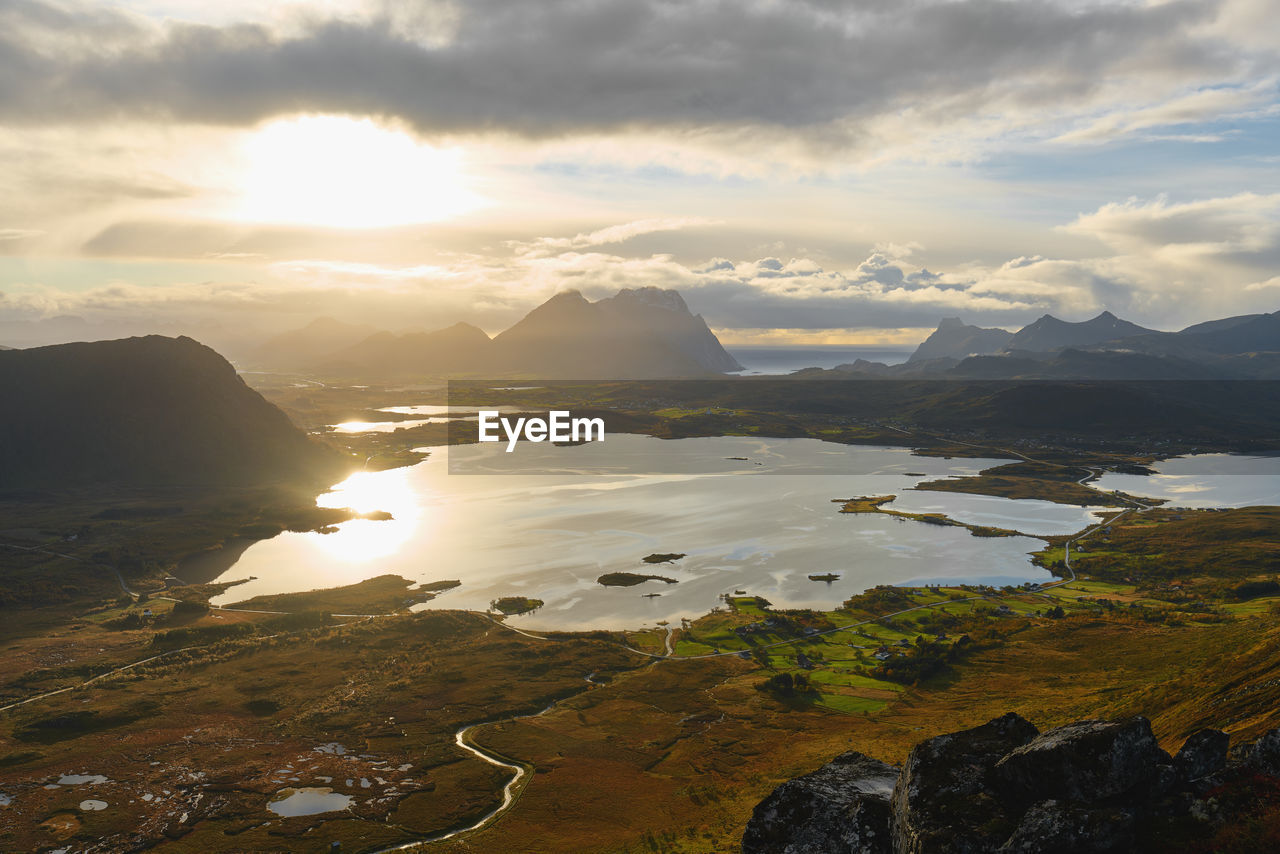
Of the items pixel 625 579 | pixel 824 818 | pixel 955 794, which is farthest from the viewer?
pixel 625 579

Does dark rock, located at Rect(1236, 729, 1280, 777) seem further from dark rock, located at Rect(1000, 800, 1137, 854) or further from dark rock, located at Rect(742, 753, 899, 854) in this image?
dark rock, located at Rect(742, 753, 899, 854)

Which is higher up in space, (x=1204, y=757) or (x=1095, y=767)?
(x=1095, y=767)

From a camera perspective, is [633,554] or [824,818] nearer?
[824,818]

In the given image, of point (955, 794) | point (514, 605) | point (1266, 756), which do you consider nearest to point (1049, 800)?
point (955, 794)

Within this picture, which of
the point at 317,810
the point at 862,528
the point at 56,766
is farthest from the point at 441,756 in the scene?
the point at 862,528

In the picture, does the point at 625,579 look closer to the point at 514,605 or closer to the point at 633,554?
the point at 633,554

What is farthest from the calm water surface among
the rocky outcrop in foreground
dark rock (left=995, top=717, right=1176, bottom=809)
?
dark rock (left=995, top=717, right=1176, bottom=809)

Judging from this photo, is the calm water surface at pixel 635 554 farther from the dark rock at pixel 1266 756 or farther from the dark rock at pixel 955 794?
the dark rock at pixel 1266 756
